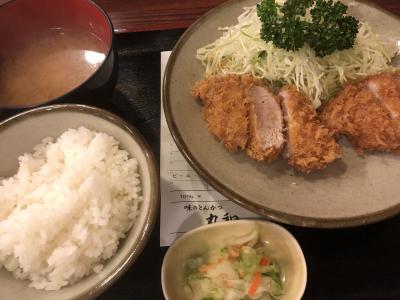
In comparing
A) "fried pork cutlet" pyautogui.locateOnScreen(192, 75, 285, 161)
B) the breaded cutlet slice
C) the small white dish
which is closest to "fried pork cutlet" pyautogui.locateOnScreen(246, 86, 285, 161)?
"fried pork cutlet" pyautogui.locateOnScreen(192, 75, 285, 161)

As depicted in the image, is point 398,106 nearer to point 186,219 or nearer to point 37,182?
point 186,219

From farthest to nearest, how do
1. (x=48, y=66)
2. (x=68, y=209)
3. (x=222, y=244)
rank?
1. (x=48, y=66)
2. (x=222, y=244)
3. (x=68, y=209)

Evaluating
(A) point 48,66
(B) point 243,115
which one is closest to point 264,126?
(B) point 243,115

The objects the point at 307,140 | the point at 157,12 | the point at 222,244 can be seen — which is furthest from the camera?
the point at 157,12

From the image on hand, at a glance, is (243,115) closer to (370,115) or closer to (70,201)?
(370,115)

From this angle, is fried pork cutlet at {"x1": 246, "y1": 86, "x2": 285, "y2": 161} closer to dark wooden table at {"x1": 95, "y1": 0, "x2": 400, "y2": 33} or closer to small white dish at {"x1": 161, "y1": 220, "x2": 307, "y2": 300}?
small white dish at {"x1": 161, "y1": 220, "x2": 307, "y2": 300}

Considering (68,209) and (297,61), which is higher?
(297,61)

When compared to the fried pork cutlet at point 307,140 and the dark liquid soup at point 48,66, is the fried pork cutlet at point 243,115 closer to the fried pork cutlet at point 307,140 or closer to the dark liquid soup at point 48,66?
the fried pork cutlet at point 307,140
